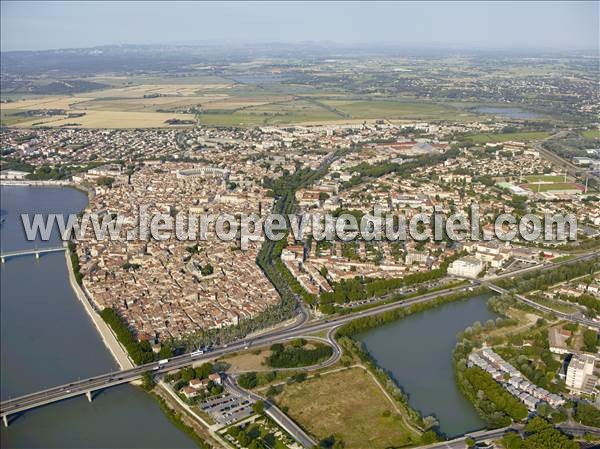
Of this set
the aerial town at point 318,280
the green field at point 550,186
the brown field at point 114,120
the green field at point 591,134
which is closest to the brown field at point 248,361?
the aerial town at point 318,280

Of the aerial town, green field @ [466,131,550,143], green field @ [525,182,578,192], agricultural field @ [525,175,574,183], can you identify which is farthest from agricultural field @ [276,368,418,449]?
green field @ [466,131,550,143]

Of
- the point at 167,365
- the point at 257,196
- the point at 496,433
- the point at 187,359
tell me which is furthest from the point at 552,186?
the point at 167,365

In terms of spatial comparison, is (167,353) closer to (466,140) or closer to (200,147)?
(200,147)

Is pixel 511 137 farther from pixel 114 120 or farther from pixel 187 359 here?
pixel 187 359

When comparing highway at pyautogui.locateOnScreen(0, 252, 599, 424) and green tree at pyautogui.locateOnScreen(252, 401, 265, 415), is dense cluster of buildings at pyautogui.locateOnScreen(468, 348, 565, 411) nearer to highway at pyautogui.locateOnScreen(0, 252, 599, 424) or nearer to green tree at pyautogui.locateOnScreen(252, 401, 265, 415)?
highway at pyautogui.locateOnScreen(0, 252, 599, 424)

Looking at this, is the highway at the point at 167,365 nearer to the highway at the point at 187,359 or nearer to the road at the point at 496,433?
the highway at the point at 187,359

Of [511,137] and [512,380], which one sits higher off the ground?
[511,137]
